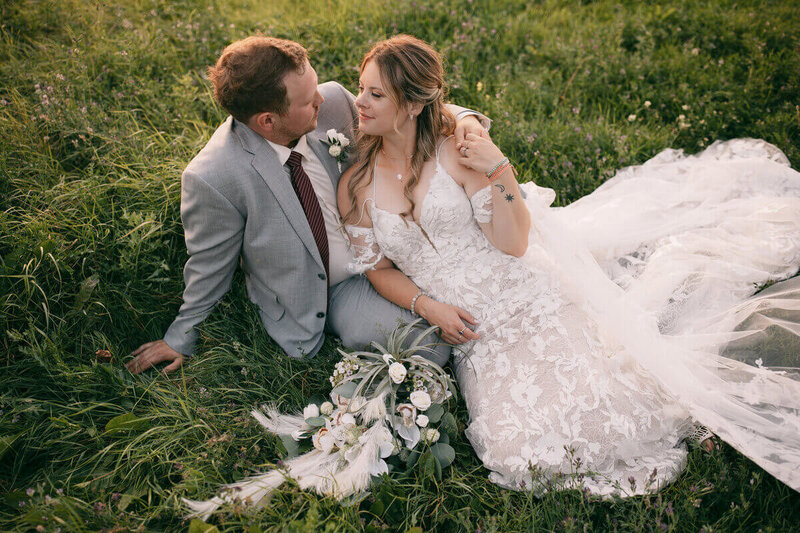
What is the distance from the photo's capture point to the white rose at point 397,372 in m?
2.84

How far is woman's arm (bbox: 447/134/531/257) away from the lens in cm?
295

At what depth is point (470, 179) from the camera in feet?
10.2

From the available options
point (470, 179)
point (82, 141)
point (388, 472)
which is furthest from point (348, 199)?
point (82, 141)

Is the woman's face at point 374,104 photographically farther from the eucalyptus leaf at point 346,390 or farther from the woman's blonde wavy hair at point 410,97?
the eucalyptus leaf at point 346,390

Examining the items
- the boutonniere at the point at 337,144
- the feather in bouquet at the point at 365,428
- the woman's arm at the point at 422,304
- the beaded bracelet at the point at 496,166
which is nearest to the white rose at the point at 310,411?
the feather in bouquet at the point at 365,428

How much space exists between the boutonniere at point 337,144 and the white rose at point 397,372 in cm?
142

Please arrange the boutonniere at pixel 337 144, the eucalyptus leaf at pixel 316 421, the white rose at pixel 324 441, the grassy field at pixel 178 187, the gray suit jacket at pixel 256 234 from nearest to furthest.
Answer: the grassy field at pixel 178 187 → the white rose at pixel 324 441 → the eucalyptus leaf at pixel 316 421 → the gray suit jacket at pixel 256 234 → the boutonniere at pixel 337 144

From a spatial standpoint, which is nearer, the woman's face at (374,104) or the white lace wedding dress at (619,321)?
the white lace wedding dress at (619,321)

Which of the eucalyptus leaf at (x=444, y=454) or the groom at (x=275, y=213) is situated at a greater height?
the groom at (x=275, y=213)

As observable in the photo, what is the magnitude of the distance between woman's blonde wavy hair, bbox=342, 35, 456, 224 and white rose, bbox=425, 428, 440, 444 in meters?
1.27

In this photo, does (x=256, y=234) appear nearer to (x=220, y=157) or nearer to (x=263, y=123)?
(x=220, y=157)

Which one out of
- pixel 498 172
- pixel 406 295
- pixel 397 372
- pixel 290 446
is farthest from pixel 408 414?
pixel 498 172

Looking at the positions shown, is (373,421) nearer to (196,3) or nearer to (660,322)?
(660,322)

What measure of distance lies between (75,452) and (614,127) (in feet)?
16.1
